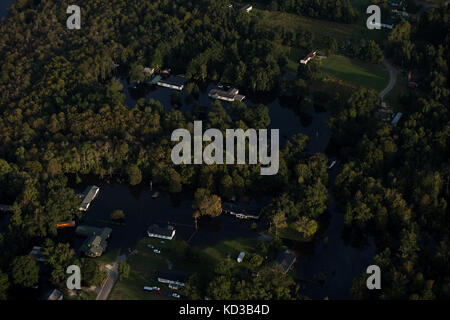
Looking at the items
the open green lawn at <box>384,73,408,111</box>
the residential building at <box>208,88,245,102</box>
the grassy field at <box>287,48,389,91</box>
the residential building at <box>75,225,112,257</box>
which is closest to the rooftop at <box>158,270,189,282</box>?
the residential building at <box>75,225,112,257</box>

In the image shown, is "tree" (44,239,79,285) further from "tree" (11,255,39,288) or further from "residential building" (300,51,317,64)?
"residential building" (300,51,317,64)

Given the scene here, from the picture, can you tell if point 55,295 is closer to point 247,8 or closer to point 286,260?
point 286,260

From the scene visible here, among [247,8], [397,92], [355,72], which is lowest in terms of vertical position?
[397,92]

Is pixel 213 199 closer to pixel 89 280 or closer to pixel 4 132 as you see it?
pixel 89 280

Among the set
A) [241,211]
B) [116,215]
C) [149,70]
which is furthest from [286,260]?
[149,70]

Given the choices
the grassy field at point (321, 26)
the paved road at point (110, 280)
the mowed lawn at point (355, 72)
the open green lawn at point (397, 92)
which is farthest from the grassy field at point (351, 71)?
the paved road at point (110, 280)

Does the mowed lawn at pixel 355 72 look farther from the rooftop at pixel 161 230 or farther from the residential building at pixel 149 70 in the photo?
the rooftop at pixel 161 230

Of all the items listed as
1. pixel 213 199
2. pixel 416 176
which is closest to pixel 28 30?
pixel 213 199
